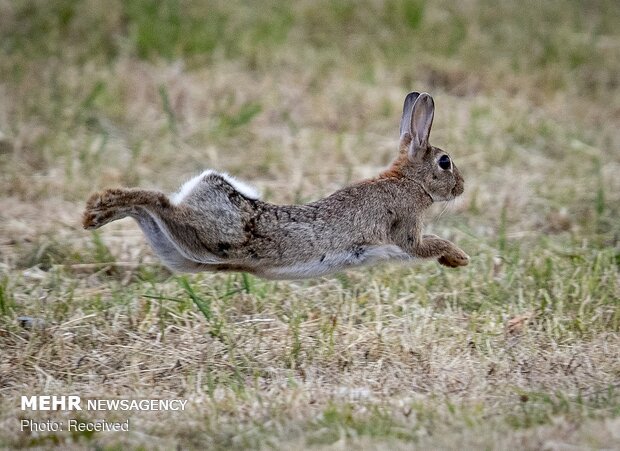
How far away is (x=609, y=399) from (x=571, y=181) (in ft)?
10.5

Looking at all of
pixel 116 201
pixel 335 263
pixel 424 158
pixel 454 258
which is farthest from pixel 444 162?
pixel 116 201

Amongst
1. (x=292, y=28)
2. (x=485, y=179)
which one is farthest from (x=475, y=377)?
(x=292, y=28)

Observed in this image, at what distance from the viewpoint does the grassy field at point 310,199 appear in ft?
14.0

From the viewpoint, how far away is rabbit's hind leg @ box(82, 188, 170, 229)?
4.45 meters

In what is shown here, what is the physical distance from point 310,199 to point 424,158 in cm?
136

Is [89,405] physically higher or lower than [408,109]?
lower

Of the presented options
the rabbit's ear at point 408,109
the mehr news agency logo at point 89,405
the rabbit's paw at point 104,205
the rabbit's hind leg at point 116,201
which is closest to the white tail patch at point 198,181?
the rabbit's hind leg at point 116,201

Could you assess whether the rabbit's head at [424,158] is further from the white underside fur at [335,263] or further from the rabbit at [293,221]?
the white underside fur at [335,263]

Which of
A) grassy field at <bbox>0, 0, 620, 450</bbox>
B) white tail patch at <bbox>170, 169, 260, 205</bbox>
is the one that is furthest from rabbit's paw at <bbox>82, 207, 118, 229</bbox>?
grassy field at <bbox>0, 0, 620, 450</bbox>

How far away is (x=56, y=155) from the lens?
23.4ft

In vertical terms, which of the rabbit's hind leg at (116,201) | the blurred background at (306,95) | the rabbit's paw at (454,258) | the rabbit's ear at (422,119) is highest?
the blurred background at (306,95)

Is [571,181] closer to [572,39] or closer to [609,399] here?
[572,39]

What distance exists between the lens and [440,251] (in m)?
5.21

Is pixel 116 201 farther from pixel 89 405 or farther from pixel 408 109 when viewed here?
pixel 408 109
